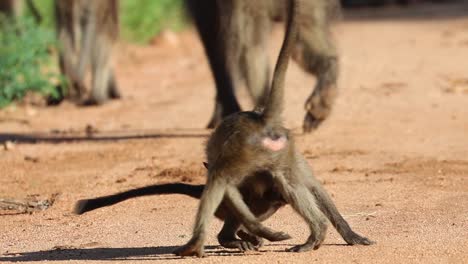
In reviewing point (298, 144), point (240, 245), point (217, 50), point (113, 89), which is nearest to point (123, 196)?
point (240, 245)

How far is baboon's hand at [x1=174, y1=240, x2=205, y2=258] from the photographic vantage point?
15.8 feet

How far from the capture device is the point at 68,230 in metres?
5.86

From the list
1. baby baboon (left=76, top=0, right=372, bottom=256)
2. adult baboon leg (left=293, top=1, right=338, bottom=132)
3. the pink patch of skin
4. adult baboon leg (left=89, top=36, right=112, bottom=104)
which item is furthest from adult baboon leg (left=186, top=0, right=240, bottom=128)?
the pink patch of skin

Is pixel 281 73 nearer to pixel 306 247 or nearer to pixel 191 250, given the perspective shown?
pixel 306 247

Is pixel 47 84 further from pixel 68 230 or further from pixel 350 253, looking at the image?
pixel 350 253

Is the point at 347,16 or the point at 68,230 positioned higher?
the point at 68,230

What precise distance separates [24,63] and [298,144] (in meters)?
3.26

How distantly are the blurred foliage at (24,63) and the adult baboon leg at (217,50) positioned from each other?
75.3 inches

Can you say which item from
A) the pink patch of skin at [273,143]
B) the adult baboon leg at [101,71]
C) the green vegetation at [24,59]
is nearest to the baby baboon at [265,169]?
the pink patch of skin at [273,143]

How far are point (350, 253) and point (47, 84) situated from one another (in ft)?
19.7

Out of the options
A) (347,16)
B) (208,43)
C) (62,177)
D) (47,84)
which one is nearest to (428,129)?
(208,43)

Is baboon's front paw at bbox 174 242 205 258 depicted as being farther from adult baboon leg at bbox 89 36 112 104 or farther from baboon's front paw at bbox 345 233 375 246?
Result: adult baboon leg at bbox 89 36 112 104

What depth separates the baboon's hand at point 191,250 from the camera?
481 centimetres

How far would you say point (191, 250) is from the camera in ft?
15.8
